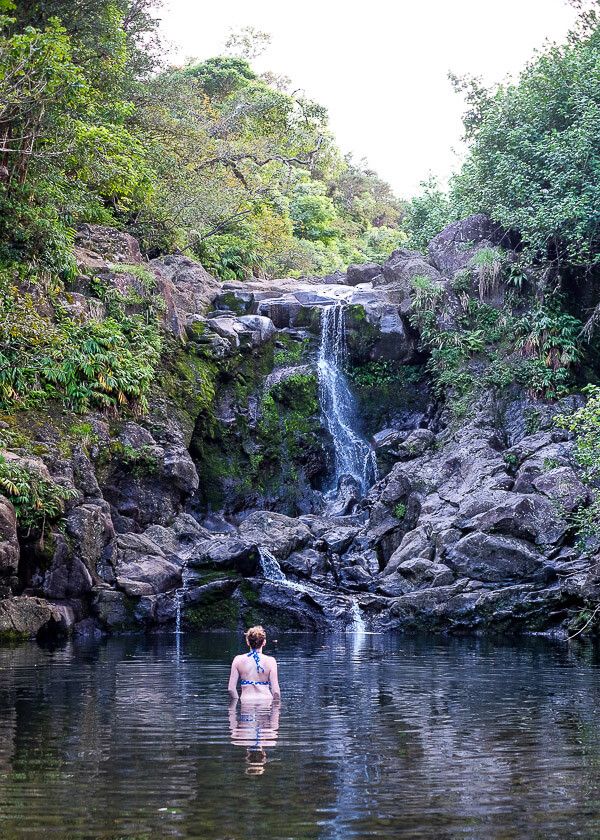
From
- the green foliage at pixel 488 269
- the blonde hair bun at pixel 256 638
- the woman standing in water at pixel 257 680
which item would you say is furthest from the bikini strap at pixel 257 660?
the green foliage at pixel 488 269

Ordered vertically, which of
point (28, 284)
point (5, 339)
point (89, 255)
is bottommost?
point (5, 339)

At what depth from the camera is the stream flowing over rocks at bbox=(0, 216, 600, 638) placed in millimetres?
20500

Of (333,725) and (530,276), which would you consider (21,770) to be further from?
(530,276)

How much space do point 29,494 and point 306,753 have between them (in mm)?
13402

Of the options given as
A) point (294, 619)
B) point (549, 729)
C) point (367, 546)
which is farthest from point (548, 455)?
point (549, 729)

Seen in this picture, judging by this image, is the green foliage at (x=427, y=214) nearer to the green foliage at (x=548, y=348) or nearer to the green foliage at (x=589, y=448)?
the green foliage at (x=548, y=348)

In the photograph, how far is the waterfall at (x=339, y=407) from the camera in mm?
28344

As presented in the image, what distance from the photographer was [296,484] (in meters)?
28.3

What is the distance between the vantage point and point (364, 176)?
207 feet

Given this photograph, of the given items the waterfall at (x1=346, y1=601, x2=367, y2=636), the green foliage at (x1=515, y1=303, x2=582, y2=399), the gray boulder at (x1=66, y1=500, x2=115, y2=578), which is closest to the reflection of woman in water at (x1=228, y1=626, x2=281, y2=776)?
the gray boulder at (x1=66, y1=500, x2=115, y2=578)

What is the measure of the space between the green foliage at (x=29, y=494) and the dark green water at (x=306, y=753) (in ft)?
18.4

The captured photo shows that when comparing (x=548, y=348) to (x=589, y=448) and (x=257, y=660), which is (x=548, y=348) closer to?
(x=589, y=448)

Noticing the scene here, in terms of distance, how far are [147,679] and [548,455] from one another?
14276 mm

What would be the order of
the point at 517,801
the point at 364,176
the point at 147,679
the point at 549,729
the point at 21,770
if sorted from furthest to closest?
1. the point at 364,176
2. the point at 147,679
3. the point at 549,729
4. the point at 21,770
5. the point at 517,801
